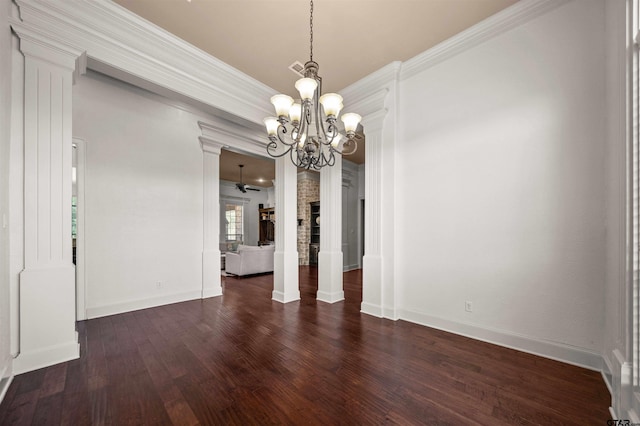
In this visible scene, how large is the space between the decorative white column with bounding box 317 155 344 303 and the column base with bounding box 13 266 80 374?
312 centimetres

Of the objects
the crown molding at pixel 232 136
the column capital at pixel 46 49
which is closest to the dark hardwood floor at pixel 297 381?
the column capital at pixel 46 49

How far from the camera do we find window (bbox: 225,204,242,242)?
11.3 m

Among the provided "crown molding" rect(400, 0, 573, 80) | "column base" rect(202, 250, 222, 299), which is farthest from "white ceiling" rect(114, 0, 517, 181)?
"column base" rect(202, 250, 222, 299)

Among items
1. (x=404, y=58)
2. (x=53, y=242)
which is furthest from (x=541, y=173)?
(x=53, y=242)

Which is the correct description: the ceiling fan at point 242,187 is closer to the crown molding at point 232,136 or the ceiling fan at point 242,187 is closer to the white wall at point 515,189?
the crown molding at point 232,136

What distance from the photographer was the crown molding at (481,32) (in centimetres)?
261

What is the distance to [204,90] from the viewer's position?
3404 millimetres

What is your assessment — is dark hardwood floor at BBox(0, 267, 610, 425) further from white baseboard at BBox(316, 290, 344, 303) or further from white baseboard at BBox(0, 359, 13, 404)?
white baseboard at BBox(316, 290, 344, 303)

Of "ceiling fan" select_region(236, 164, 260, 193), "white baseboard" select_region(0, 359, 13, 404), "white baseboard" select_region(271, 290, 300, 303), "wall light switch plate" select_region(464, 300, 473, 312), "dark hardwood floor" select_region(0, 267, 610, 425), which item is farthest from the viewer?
"ceiling fan" select_region(236, 164, 260, 193)

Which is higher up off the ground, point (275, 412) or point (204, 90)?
point (204, 90)

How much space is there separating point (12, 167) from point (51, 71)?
936 mm

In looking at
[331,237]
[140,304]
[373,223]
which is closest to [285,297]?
[331,237]

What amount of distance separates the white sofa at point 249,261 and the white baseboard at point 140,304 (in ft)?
7.00

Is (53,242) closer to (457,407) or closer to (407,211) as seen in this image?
(457,407)
